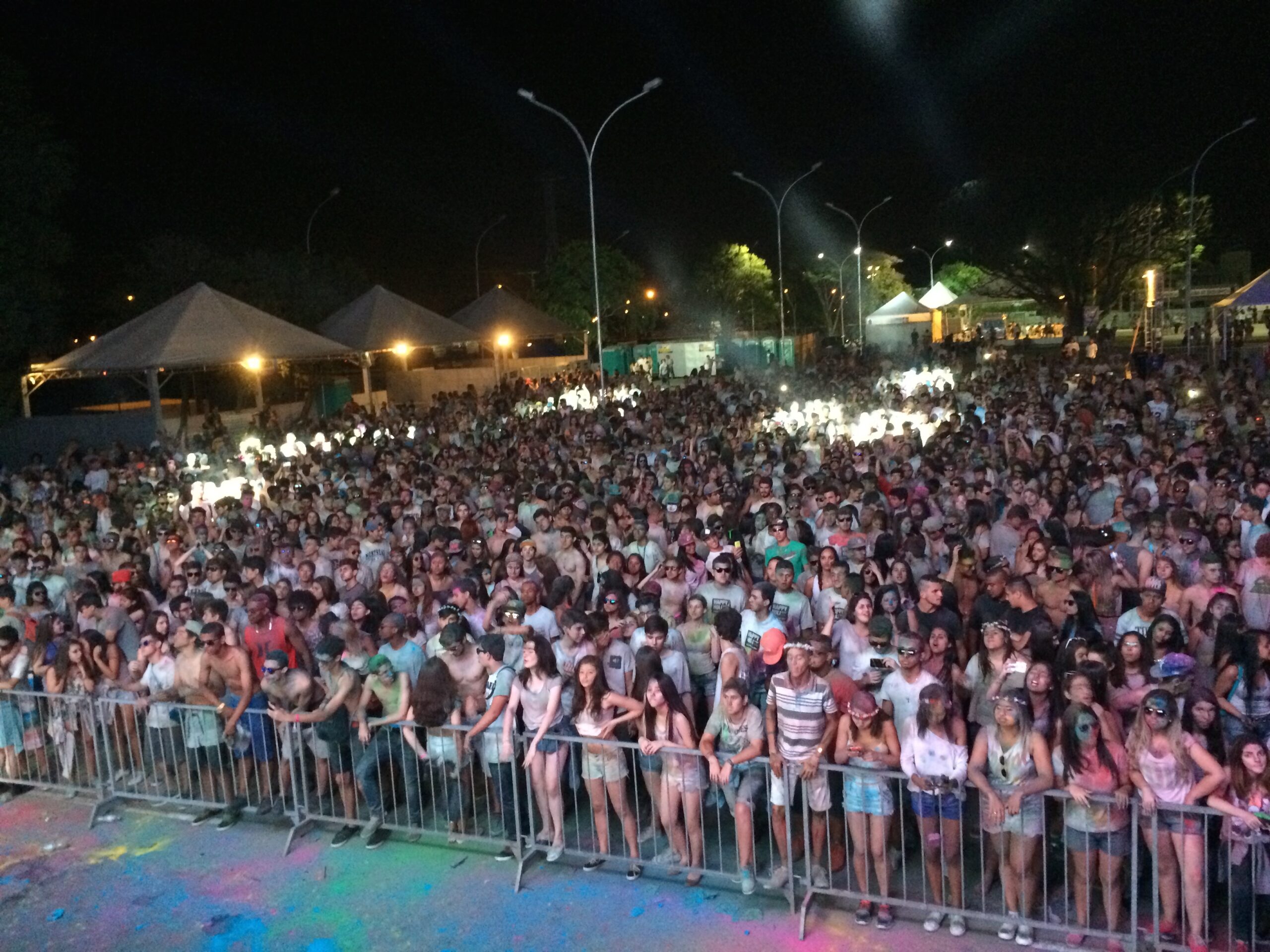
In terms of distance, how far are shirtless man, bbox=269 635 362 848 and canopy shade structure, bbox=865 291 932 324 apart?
43066 millimetres

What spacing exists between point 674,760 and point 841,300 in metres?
58.6

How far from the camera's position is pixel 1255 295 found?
22891mm

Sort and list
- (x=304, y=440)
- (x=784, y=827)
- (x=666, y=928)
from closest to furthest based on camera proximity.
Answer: (x=666, y=928)
(x=784, y=827)
(x=304, y=440)

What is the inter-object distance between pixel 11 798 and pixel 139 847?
66.7 inches

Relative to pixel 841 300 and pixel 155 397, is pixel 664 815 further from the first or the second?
pixel 841 300

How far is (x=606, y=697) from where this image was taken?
20.3 ft

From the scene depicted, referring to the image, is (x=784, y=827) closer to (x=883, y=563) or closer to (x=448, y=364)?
(x=883, y=563)

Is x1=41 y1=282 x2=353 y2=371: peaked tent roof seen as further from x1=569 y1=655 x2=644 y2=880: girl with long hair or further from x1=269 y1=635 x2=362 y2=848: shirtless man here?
x1=569 y1=655 x2=644 y2=880: girl with long hair

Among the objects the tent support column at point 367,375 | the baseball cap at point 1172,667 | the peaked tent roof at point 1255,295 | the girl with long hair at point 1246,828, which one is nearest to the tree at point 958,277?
the peaked tent roof at point 1255,295

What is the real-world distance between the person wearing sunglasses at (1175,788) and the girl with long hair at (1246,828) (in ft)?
0.28

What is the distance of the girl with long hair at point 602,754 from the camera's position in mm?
6234

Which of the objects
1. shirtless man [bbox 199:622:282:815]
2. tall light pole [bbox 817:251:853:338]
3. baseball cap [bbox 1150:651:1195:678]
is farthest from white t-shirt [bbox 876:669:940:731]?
tall light pole [bbox 817:251:853:338]

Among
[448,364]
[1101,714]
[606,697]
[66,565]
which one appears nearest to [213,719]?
[606,697]

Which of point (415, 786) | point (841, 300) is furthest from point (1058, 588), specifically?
point (841, 300)
